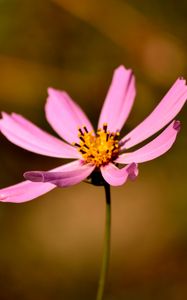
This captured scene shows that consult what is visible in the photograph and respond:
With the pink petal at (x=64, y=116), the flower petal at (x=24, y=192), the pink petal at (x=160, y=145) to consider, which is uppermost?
the pink petal at (x=64, y=116)

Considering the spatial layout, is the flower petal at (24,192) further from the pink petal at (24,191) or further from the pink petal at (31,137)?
the pink petal at (31,137)

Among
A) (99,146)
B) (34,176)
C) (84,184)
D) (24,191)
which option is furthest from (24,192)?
(84,184)

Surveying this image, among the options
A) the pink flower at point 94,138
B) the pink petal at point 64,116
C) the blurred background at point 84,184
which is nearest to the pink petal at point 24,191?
the pink flower at point 94,138

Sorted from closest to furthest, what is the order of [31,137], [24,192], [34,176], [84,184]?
[34,176] → [24,192] → [31,137] → [84,184]

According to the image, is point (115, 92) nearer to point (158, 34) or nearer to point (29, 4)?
point (158, 34)

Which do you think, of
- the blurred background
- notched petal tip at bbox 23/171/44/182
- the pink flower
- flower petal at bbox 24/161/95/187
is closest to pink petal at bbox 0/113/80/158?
the pink flower

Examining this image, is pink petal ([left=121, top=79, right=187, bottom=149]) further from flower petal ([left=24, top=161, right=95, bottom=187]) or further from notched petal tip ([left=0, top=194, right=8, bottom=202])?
notched petal tip ([left=0, top=194, right=8, bottom=202])

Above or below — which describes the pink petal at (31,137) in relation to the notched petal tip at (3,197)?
above

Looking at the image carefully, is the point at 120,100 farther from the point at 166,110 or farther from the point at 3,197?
the point at 3,197
